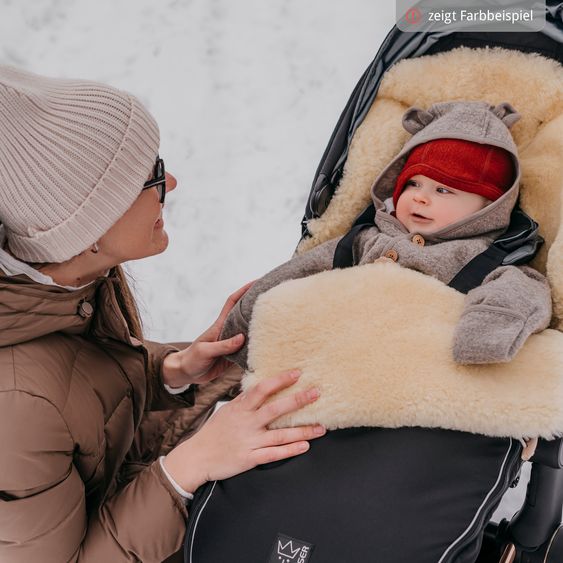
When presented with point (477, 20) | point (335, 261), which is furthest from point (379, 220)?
point (477, 20)

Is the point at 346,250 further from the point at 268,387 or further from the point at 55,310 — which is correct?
the point at 55,310

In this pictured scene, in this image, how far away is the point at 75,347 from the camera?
3.39ft

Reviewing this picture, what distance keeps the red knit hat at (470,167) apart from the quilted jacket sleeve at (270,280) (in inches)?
8.6

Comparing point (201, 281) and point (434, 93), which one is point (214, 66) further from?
point (434, 93)

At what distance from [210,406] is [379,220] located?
0.54 m

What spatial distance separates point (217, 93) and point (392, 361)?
170cm

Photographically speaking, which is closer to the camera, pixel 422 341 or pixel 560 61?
pixel 422 341

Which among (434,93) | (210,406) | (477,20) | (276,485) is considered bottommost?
(210,406)

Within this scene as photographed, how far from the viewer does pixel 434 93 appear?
1.31 m

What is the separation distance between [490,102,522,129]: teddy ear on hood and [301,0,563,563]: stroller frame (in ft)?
0.45

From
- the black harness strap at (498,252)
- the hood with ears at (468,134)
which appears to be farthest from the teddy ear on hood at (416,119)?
the black harness strap at (498,252)

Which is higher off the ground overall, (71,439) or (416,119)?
(416,119)

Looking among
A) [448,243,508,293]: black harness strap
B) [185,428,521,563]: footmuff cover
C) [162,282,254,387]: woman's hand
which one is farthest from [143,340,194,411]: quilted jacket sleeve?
[448,243,508,293]: black harness strap

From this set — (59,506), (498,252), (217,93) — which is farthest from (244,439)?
(217,93)
